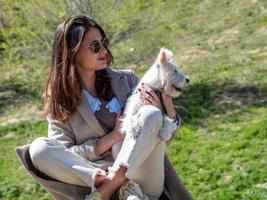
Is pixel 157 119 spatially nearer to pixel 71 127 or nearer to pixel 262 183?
pixel 71 127

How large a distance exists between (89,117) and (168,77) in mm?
565

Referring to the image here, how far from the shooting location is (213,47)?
9.67 m

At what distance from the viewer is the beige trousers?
11.5ft

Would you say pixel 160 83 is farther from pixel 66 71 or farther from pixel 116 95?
pixel 66 71

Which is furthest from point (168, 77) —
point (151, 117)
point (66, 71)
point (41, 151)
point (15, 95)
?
point (15, 95)

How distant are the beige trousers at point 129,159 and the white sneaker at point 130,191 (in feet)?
0.19

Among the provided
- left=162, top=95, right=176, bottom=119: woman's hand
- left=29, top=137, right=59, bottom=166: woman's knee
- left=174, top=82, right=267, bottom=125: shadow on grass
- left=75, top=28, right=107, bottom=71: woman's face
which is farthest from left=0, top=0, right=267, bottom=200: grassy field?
left=29, top=137, right=59, bottom=166: woman's knee

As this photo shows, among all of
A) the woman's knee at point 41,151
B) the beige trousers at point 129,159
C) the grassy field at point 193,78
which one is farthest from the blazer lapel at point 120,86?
the grassy field at point 193,78

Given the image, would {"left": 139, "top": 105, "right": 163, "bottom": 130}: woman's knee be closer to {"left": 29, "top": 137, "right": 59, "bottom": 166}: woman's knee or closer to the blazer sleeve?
the blazer sleeve

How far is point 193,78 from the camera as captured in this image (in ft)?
27.8

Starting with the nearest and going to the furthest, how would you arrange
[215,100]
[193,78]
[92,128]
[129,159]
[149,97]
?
1. [129,159]
2. [149,97]
3. [92,128]
4. [215,100]
5. [193,78]

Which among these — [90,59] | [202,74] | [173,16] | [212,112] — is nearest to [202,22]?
[173,16]

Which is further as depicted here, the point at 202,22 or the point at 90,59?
the point at 202,22

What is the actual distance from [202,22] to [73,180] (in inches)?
309
